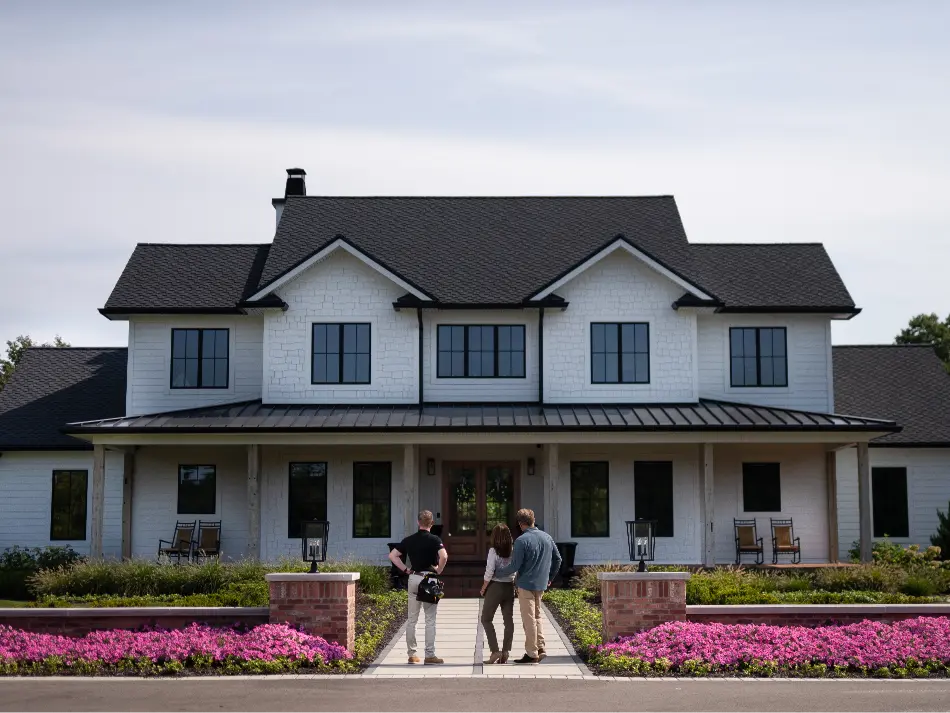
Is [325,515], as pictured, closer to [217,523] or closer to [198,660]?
[217,523]

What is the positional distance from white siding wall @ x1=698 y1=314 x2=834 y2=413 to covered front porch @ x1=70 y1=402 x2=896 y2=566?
96cm

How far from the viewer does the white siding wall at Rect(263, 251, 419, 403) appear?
2598 cm

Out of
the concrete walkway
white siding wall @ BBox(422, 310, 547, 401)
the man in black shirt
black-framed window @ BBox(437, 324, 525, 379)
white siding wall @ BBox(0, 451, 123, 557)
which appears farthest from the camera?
white siding wall @ BBox(0, 451, 123, 557)

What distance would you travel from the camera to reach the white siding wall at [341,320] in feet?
85.3

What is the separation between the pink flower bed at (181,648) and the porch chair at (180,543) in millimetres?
10383

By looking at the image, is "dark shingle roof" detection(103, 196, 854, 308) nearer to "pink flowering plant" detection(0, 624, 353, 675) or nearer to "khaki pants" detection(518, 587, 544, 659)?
"khaki pants" detection(518, 587, 544, 659)

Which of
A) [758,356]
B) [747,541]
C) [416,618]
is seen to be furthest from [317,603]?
[758,356]

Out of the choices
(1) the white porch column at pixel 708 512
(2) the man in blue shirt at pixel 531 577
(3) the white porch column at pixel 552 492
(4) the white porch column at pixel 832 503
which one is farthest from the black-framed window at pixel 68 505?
(4) the white porch column at pixel 832 503

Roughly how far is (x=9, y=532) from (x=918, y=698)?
21.5 m

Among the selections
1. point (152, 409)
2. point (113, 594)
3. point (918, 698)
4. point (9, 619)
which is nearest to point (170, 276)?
point (152, 409)

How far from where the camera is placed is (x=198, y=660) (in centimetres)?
1349

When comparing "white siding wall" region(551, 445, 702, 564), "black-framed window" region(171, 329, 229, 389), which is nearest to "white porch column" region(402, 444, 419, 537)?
"white siding wall" region(551, 445, 702, 564)

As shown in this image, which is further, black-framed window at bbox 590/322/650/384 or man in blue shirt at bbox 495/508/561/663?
black-framed window at bbox 590/322/650/384

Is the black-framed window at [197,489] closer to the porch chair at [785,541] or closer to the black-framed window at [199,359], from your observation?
the black-framed window at [199,359]
